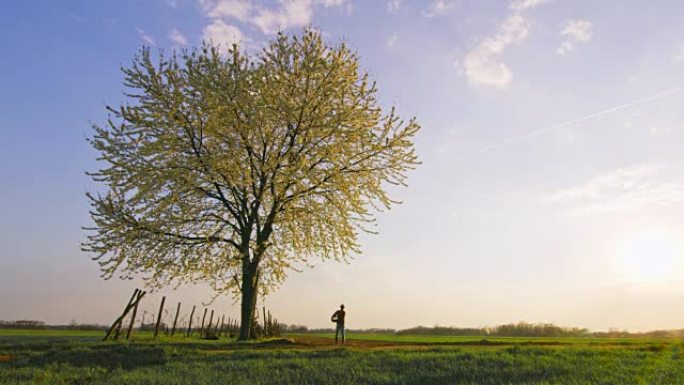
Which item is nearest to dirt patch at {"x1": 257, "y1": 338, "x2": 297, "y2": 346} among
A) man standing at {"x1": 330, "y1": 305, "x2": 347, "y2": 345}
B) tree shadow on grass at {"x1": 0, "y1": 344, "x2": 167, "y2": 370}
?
man standing at {"x1": 330, "y1": 305, "x2": 347, "y2": 345}

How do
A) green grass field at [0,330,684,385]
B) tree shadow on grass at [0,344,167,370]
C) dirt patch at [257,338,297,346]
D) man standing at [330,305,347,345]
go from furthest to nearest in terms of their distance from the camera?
man standing at [330,305,347,345] < dirt patch at [257,338,297,346] < tree shadow on grass at [0,344,167,370] < green grass field at [0,330,684,385]

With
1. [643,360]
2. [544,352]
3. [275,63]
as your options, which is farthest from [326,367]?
[275,63]

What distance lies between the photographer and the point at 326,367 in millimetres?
15430

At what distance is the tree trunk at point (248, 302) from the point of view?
2905cm

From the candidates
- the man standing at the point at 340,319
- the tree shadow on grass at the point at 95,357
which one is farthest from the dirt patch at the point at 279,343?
the tree shadow on grass at the point at 95,357

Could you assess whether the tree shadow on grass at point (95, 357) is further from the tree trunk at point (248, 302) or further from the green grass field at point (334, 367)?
the tree trunk at point (248, 302)

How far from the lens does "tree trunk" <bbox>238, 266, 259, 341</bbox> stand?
95.3ft

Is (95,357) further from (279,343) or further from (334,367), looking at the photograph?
(279,343)

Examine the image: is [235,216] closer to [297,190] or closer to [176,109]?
[297,190]

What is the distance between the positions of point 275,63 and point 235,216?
9.36 m

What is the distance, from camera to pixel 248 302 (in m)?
29.3

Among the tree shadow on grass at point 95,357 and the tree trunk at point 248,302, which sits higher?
the tree trunk at point 248,302

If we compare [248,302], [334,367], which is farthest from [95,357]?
[248,302]

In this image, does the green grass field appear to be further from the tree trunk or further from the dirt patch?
the tree trunk
